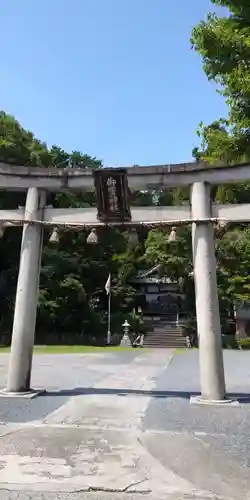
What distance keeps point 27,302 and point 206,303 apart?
3829mm

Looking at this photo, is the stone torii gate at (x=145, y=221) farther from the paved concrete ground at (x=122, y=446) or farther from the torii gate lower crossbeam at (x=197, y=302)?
the paved concrete ground at (x=122, y=446)

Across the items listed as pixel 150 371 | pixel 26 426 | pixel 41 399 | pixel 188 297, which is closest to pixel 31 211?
pixel 41 399

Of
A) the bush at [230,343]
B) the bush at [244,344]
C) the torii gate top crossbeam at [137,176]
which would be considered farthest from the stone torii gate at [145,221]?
the bush at [230,343]

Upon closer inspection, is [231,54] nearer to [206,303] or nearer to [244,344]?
[206,303]

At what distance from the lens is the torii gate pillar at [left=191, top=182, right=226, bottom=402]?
7.63 meters

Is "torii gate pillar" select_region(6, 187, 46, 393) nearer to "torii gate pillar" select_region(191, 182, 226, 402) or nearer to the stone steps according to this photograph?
"torii gate pillar" select_region(191, 182, 226, 402)

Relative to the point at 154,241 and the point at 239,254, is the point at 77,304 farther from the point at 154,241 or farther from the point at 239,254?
the point at 239,254

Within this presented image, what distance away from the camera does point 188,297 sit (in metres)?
33.9

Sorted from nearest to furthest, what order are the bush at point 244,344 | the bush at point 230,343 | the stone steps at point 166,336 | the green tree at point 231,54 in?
the green tree at point 231,54, the bush at point 244,344, the bush at point 230,343, the stone steps at point 166,336

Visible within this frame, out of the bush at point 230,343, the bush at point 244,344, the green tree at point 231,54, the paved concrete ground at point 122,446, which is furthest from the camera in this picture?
the bush at point 230,343

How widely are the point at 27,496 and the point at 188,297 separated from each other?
31031mm

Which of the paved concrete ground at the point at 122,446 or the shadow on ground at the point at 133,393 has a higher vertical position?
the shadow on ground at the point at 133,393

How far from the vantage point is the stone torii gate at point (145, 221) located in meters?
7.81

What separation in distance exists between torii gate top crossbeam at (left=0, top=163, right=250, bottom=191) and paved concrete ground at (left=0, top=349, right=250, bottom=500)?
464 cm
